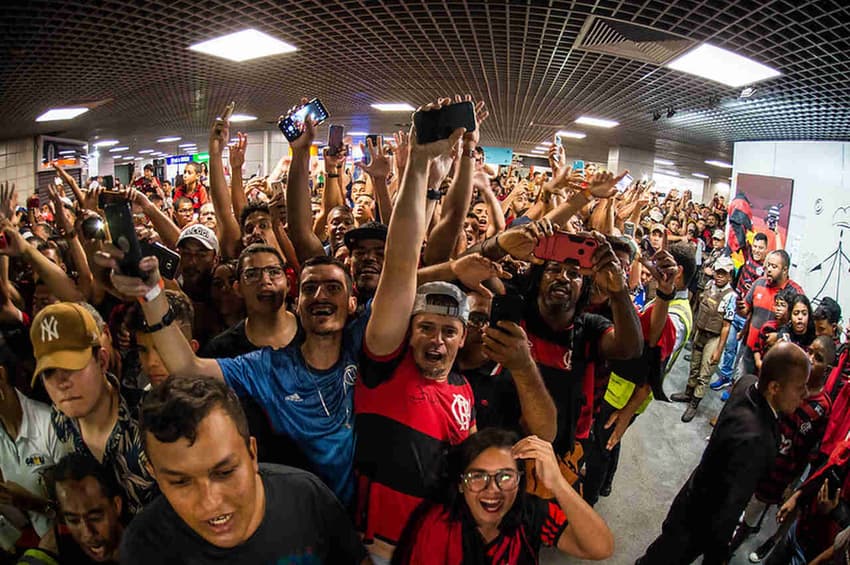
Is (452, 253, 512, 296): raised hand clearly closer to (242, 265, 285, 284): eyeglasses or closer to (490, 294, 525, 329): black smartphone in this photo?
(490, 294, 525, 329): black smartphone

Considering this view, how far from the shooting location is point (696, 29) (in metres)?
3.30

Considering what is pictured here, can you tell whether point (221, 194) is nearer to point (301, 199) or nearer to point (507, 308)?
point (301, 199)

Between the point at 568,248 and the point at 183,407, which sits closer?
the point at 183,407

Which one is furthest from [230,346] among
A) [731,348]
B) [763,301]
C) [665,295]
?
[731,348]

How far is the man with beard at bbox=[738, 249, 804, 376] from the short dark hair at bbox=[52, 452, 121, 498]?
584 centimetres

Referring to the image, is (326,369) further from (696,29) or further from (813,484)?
(696,29)

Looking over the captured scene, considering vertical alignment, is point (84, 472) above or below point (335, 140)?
below

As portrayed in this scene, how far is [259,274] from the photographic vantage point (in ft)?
7.68

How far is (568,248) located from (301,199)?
163cm

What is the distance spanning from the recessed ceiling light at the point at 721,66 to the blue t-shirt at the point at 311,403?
150 inches

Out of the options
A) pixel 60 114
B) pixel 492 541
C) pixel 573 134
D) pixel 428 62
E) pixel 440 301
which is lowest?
pixel 492 541

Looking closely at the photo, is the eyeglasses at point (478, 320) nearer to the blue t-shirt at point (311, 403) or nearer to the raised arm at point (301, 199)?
the blue t-shirt at point (311, 403)

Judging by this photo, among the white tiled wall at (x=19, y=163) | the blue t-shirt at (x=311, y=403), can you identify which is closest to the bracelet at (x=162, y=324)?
the blue t-shirt at (x=311, y=403)

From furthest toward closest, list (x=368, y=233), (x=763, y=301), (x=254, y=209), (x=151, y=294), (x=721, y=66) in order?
(x=763, y=301), (x=721, y=66), (x=254, y=209), (x=368, y=233), (x=151, y=294)
